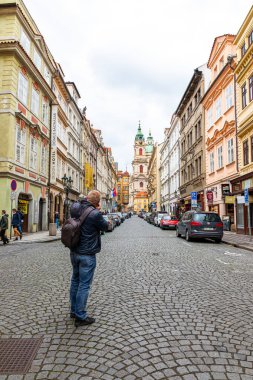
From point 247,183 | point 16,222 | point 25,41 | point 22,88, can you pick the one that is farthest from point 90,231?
point 25,41

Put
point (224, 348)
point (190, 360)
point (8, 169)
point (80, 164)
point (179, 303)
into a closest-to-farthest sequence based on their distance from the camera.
Answer: 1. point (190, 360)
2. point (224, 348)
3. point (179, 303)
4. point (8, 169)
5. point (80, 164)

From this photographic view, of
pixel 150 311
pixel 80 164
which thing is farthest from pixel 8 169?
pixel 80 164

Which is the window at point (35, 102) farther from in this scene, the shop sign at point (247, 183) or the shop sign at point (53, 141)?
the shop sign at point (247, 183)

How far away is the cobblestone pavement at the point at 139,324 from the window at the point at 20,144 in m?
14.2

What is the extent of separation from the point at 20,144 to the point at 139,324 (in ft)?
64.0

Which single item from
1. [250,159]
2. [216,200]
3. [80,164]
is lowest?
[216,200]

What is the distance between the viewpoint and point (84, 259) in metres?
4.51

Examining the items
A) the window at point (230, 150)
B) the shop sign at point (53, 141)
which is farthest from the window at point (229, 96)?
the shop sign at point (53, 141)

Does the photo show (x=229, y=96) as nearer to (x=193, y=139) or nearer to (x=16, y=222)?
(x=193, y=139)

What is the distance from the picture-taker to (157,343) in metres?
3.83

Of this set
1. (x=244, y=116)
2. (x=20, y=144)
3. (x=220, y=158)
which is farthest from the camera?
(x=220, y=158)

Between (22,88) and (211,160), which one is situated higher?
(22,88)

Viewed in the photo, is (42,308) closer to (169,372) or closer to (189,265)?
(169,372)

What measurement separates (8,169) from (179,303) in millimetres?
16502
